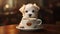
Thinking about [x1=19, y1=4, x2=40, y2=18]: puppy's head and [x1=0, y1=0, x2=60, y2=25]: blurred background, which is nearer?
[x1=19, y1=4, x2=40, y2=18]: puppy's head

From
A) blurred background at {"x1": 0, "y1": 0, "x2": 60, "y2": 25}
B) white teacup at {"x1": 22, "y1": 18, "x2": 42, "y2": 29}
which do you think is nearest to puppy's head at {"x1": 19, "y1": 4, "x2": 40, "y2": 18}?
white teacup at {"x1": 22, "y1": 18, "x2": 42, "y2": 29}

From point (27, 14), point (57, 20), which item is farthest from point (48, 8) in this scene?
point (27, 14)

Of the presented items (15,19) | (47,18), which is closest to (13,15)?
(15,19)

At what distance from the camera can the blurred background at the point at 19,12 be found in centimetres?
149

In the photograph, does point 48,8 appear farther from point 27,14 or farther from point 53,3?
point 27,14

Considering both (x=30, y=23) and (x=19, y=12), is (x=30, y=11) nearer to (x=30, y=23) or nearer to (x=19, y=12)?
(x=30, y=23)

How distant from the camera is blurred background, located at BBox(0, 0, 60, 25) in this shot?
1485 millimetres

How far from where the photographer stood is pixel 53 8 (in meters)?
1.49

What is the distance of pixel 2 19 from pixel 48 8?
0.50m

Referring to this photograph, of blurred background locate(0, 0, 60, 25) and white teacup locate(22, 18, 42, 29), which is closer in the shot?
white teacup locate(22, 18, 42, 29)

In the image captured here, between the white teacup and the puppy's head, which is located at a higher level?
the puppy's head

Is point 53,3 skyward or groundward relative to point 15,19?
skyward

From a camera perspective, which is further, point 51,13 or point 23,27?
point 51,13

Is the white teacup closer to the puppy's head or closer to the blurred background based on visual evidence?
the puppy's head
